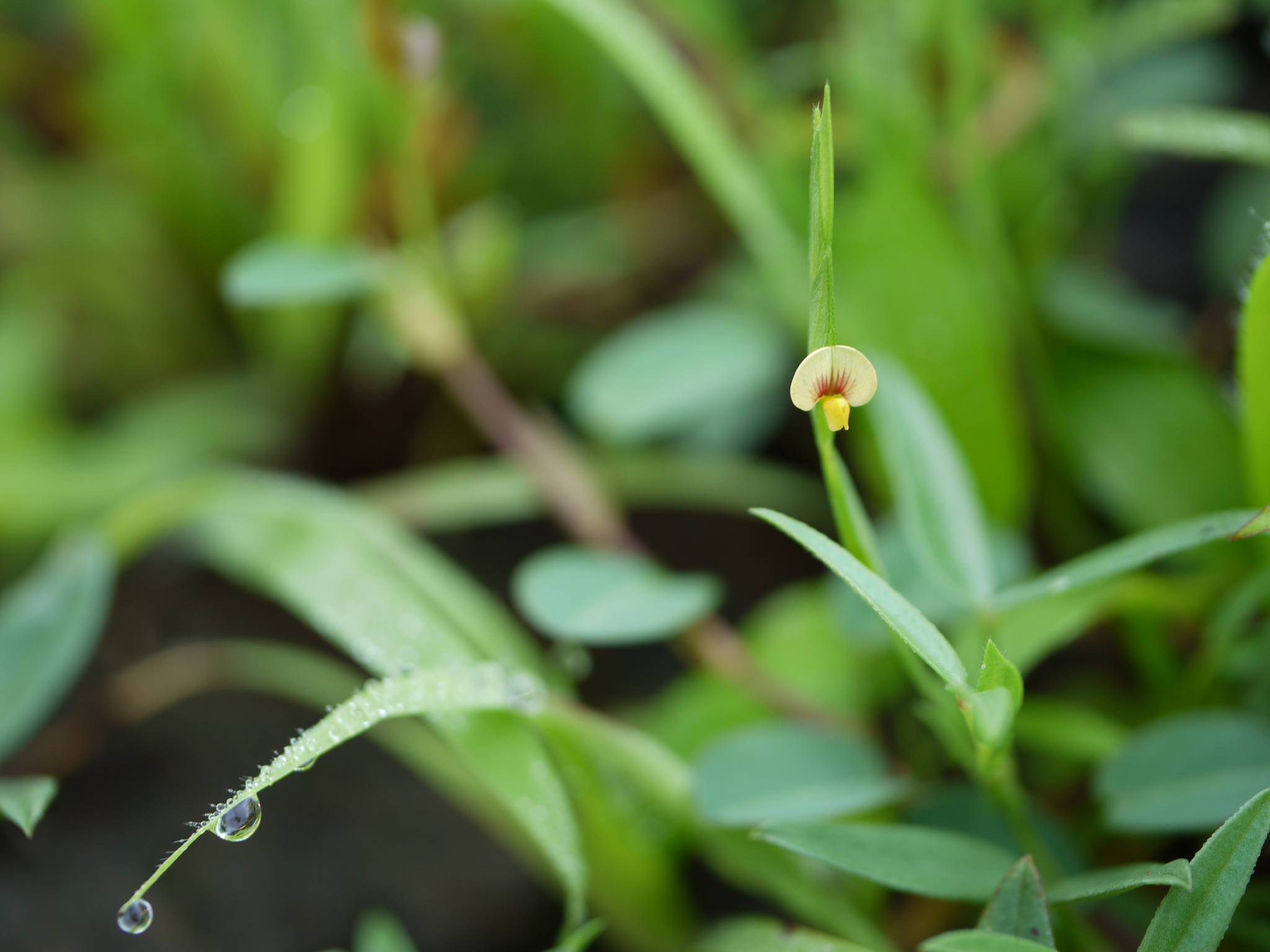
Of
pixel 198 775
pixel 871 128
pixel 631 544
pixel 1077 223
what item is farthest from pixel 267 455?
pixel 1077 223

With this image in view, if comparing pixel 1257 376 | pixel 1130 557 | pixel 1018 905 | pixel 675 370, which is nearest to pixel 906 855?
pixel 1018 905

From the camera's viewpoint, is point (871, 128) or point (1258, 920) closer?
point (1258, 920)

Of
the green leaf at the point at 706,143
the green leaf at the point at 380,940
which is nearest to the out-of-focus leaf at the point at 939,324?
the green leaf at the point at 706,143

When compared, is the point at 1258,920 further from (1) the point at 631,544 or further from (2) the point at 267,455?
(2) the point at 267,455

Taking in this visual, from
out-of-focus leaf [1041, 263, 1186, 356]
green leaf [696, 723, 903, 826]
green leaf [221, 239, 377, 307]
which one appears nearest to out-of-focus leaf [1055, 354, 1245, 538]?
out-of-focus leaf [1041, 263, 1186, 356]

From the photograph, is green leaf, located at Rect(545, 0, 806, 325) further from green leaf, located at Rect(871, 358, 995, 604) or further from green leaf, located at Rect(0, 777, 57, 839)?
green leaf, located at Rect(0, 777, 57, 839)

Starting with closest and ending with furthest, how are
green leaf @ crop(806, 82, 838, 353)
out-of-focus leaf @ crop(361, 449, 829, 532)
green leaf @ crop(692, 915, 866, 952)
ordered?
green leaf @ crop(806, 82, 838, 353), green leaf @ crop(692, 915, 866, 952), out-of-focus leaf @ crop(361, 449, 829, 532)
